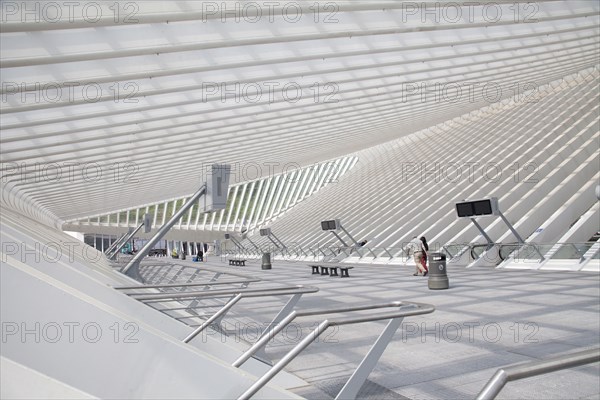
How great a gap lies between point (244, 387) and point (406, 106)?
1638 centimetres

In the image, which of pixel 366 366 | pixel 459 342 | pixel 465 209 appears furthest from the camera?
pixel 465 209

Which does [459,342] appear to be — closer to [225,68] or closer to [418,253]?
[225,68]

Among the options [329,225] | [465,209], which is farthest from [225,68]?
[329,225]

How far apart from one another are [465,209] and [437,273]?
656 centimetres

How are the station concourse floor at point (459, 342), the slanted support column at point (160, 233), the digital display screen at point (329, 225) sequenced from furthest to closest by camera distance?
the digital display screen at point (329, 225), the slanted support column at point (160, 233), the station concourse floor at point (459, 342)

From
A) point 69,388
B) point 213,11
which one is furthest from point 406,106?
point 69,388

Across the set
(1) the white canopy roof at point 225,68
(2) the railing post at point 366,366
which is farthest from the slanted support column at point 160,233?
(2) the railing post at point 366,366

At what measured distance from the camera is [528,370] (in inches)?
79.4

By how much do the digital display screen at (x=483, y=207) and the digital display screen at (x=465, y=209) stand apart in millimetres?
171

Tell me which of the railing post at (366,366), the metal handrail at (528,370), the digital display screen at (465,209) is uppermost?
the metal handrail at (528,370)

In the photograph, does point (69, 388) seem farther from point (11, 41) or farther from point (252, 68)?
point (252, 68)

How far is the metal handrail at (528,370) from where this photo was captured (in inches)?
77.8

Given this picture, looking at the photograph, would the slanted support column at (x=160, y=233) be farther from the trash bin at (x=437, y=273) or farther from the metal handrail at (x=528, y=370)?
the metal handrail at (x=528, y=370)

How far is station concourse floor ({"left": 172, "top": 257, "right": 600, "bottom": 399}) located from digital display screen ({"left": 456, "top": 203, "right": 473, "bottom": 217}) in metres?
6.19
